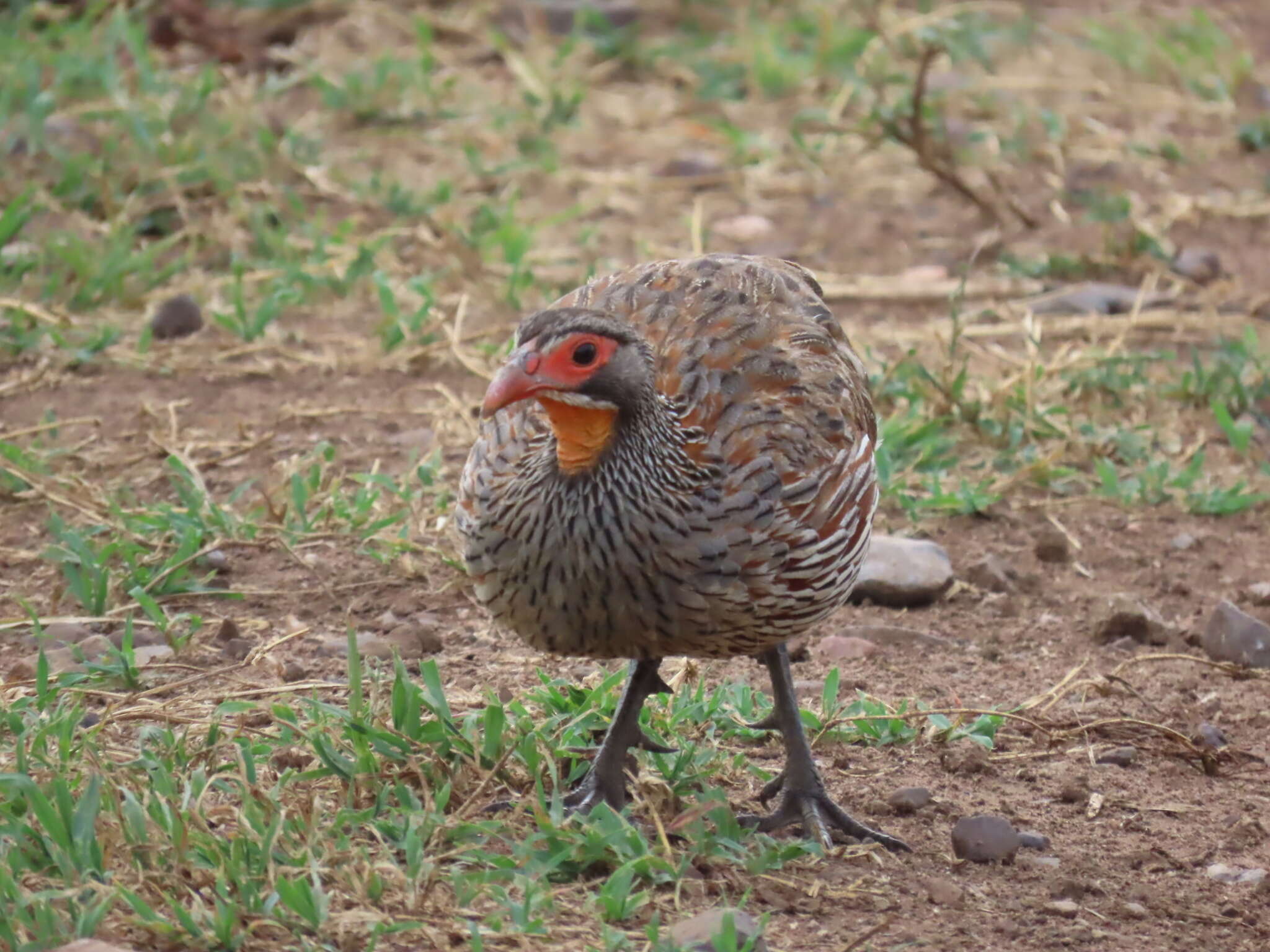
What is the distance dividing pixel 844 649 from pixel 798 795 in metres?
0.99

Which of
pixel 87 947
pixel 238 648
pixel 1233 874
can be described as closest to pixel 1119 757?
pixel 1233 874

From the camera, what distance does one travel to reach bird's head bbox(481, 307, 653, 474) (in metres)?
3.57

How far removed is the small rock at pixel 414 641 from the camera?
4.68m

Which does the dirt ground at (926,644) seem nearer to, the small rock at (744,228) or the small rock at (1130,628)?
the small rock at (1130,628)

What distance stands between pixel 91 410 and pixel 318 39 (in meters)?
4.15

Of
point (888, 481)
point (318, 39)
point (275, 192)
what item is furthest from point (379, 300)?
point (318, 39)

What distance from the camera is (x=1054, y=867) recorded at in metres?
3.90

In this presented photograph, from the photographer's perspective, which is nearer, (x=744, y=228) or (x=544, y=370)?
(x=544, y=370)

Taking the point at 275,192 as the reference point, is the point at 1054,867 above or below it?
below

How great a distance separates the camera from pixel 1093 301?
7289mm

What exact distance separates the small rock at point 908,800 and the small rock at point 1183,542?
194 cm

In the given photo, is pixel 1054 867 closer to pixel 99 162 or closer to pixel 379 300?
pixel 379 300

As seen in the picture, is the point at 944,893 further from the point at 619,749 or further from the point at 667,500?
the point at 667,500

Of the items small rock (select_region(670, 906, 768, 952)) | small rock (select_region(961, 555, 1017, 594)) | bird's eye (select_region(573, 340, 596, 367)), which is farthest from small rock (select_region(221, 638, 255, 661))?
small rock (select_region(961, 555, 1017, 594))
